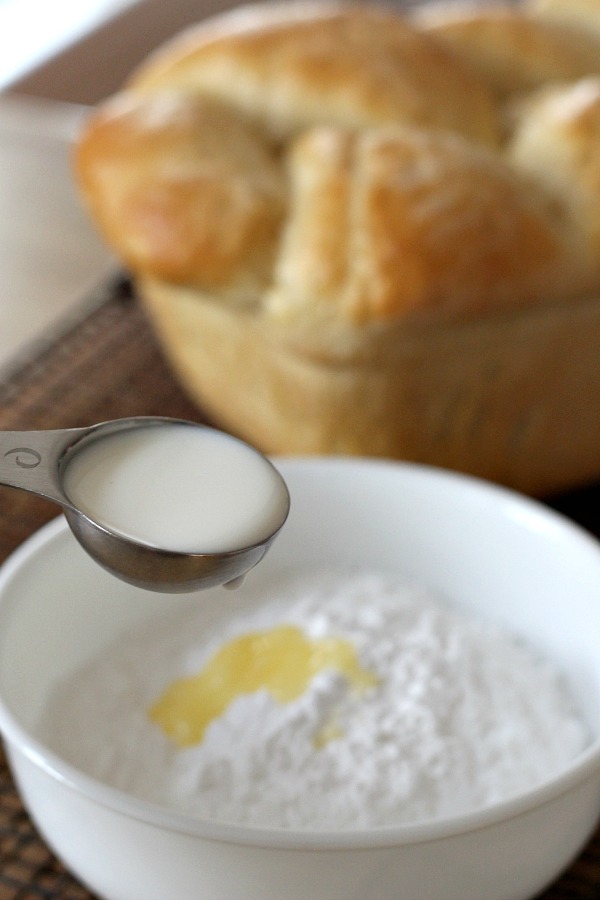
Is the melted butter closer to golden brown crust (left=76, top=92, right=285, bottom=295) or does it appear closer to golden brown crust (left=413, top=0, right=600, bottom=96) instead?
golden brown crust (left=76, top=92, right=285, bottom=295)

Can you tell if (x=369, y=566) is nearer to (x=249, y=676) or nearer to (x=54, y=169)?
(x=249, y=676)

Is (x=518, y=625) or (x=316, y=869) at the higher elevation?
(x=316, y=869)

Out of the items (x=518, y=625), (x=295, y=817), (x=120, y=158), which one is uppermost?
(x=120, y=158)

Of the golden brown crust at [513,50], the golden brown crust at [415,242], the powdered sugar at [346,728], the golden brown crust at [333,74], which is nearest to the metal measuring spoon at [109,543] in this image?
the powdered sugar at [346,728]

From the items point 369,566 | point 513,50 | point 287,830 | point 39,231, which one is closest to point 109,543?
point 287,830

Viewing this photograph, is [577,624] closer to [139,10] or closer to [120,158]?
[120,158]

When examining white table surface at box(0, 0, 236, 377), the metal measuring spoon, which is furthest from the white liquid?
white table surface at box(0, 0, 236, 377)

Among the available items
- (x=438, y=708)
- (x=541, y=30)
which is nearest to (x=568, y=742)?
(x=438, y=708)

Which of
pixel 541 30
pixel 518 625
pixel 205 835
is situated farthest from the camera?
pixel 541 30
